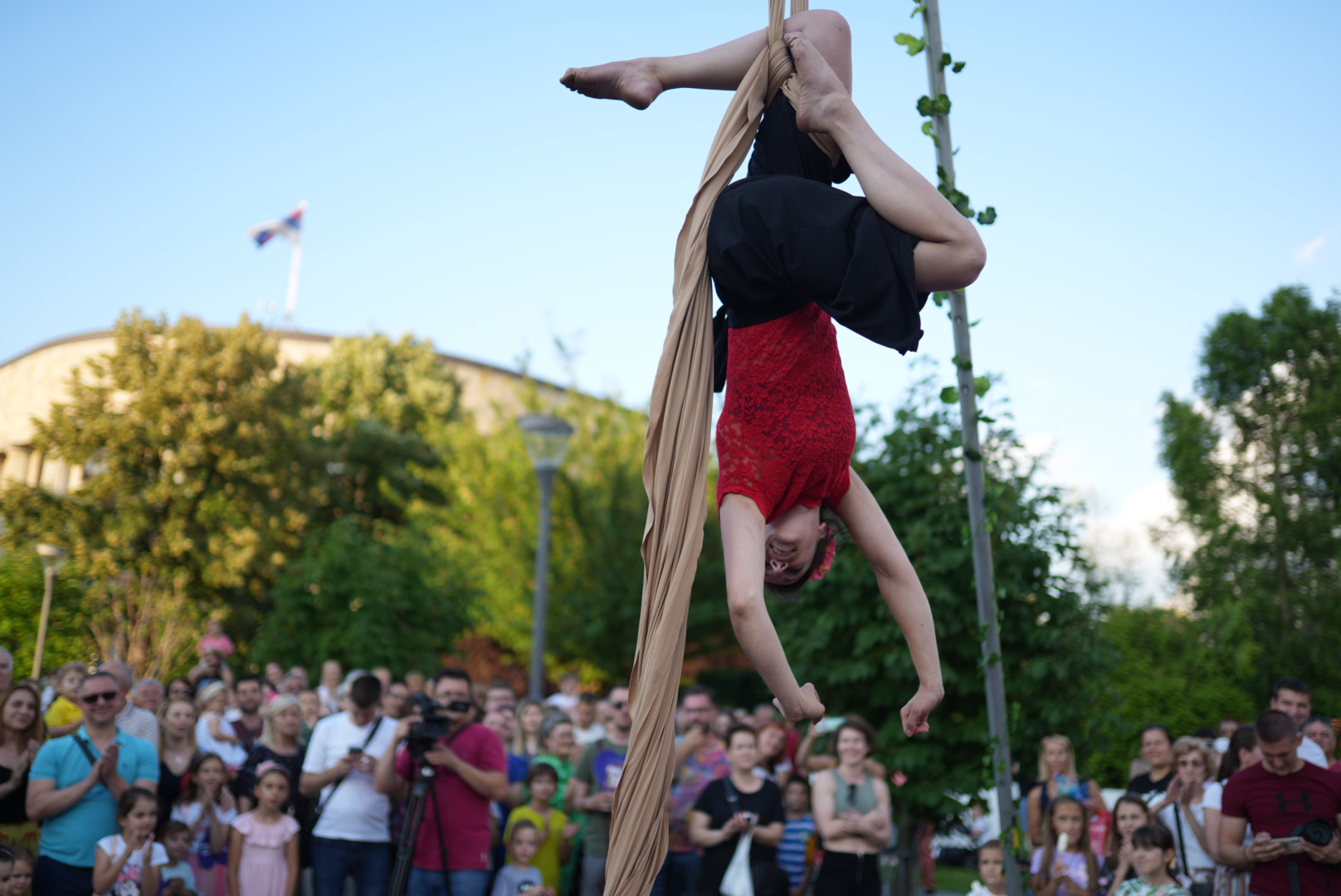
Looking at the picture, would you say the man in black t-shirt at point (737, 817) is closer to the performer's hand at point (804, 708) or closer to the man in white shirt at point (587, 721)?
the man in white shirt at point (587, 721)

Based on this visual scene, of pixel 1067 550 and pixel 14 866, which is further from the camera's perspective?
pixel 1067 550

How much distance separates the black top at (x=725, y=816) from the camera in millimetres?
5965

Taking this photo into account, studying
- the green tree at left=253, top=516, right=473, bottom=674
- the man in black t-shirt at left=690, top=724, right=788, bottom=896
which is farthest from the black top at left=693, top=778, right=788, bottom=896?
the green tree at left=253, top=516, right=473, bottom=674

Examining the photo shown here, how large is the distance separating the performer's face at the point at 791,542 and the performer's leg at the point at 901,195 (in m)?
0.57

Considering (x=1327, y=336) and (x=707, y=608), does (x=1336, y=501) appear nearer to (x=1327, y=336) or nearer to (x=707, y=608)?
(x=1327, y=336)

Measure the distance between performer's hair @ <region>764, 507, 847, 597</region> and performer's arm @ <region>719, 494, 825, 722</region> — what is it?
0.26 m

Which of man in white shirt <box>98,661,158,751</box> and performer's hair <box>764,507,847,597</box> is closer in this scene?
performer's hair <box>764,507,847,597</box>

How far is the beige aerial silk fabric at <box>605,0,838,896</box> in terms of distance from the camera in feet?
7.82

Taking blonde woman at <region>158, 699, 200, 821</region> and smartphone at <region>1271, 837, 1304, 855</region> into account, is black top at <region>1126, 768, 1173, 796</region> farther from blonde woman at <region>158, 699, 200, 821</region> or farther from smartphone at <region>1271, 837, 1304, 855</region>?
blonde woman at <region>158, 699, 200, 821</region>

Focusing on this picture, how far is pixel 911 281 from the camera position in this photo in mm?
2262

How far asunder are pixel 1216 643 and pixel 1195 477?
4089 millimetres

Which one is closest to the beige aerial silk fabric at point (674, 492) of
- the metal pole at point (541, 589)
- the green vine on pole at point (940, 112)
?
the green vine on pole at point (940, 112)

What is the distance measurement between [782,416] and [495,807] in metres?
4.58

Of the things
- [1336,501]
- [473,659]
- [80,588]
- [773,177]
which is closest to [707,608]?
[473,659]
